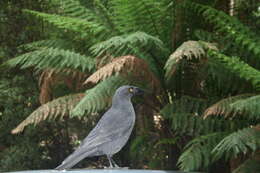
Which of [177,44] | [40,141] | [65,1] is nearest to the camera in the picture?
[177,44]

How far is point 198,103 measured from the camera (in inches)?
169


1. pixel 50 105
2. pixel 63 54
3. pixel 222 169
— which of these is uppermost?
pixel 63 54

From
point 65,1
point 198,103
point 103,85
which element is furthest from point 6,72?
point 198,103

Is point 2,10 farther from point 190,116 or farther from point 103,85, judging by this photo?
point 190,116

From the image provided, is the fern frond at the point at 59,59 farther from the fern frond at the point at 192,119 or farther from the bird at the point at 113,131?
the bird at the point at 113,131

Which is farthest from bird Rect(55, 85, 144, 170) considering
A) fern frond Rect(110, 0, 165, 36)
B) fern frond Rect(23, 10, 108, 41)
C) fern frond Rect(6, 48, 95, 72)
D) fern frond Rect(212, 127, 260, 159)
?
fern frond Rect(23, 10, 108, 41)

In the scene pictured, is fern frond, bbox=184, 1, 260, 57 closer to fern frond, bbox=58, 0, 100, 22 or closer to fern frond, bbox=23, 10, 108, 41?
fern frond, bbox=23, 10, 108, 41

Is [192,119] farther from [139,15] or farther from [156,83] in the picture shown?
[139,15]

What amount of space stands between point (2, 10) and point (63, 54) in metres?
2.09

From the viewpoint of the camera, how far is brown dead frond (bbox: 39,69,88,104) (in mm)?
4976

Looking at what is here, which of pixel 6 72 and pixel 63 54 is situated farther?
pixel 6 72

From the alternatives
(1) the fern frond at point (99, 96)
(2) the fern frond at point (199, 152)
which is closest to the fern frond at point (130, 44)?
(1) the fern frond at point (99, 96)

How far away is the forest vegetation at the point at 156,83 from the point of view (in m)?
3.91

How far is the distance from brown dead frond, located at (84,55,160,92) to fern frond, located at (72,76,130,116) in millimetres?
64
